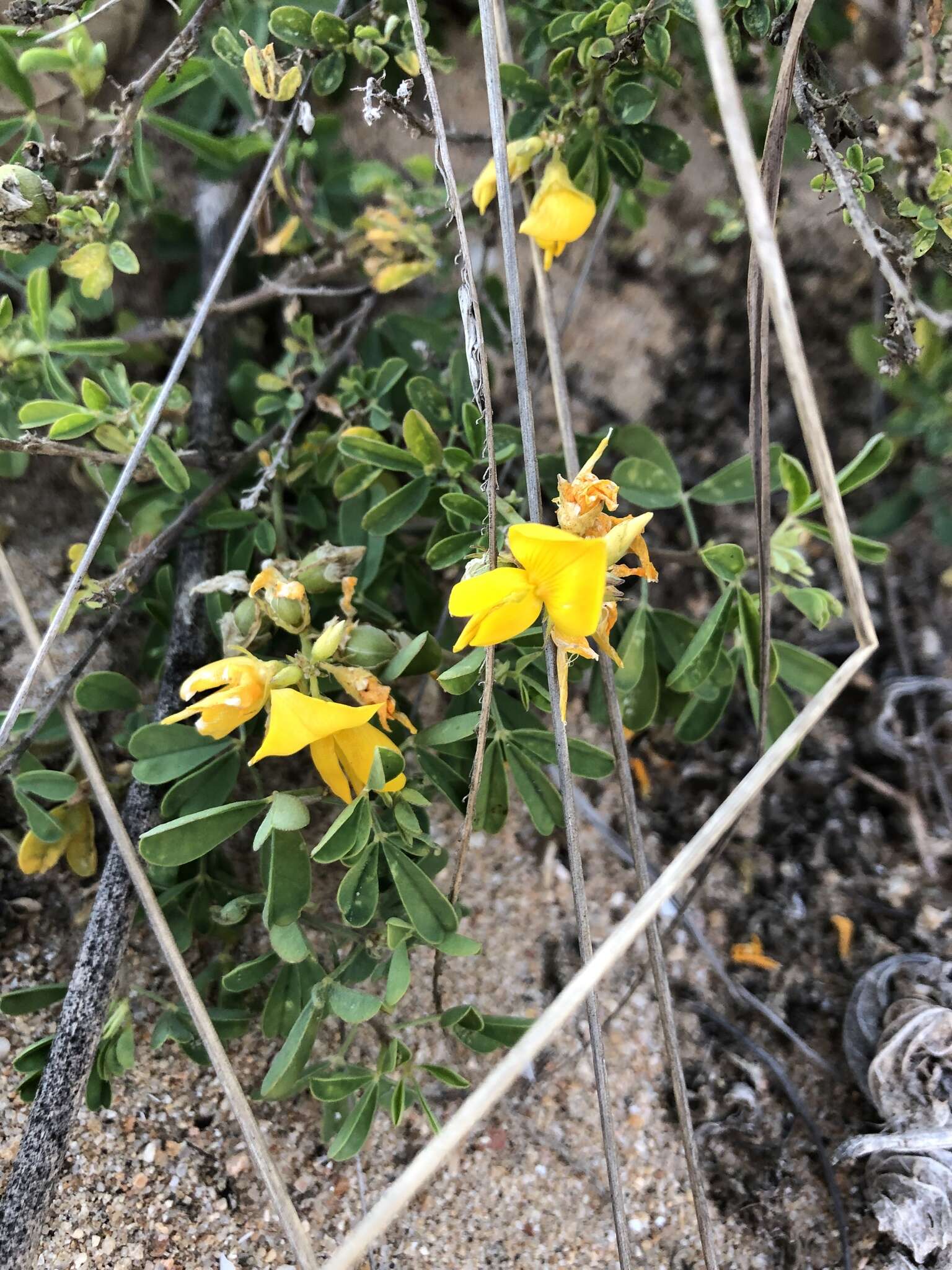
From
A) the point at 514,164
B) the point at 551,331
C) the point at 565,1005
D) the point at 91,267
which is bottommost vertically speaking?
the point at 565,1005

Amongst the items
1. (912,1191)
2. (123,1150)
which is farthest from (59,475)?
(912,1191)

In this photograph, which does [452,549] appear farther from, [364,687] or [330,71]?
[330,71]

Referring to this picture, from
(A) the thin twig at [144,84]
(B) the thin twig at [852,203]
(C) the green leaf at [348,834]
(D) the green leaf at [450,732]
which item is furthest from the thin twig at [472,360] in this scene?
(B) the thin twig at [852,203]

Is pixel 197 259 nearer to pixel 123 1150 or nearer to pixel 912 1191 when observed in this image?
pixel 123 1150

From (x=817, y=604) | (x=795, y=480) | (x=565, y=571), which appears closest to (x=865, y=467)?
(x=795, y=480)

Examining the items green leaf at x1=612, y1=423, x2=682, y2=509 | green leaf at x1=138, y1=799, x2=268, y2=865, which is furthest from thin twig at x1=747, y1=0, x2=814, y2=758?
green leaf at x1=138, y1=799, x2=268, y2=865

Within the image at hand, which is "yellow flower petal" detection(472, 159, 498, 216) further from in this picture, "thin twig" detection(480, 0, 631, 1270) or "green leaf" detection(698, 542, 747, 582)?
"green leaf" detection(698, 542, 747, 582)

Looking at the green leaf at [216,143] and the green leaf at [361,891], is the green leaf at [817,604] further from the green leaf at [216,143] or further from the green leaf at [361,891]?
the green leaf at [216,143]
